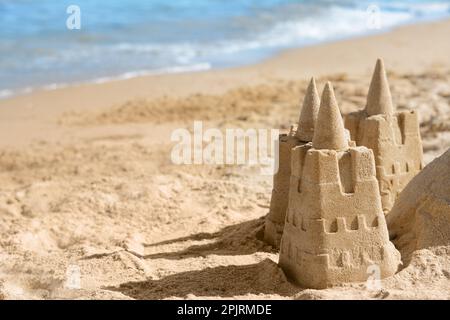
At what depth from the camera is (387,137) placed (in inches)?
296

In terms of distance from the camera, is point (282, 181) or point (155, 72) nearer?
point (282, 181)

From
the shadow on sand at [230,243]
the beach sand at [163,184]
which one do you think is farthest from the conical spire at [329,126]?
the shadow on sand at [230,243]

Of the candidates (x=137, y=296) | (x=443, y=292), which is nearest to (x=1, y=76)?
(x=137, y=296)

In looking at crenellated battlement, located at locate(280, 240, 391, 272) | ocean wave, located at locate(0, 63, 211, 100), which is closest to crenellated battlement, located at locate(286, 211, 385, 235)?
crenellated battlement, located at locate(280, 240, 391, 272)

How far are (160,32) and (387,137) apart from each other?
50.3 ft

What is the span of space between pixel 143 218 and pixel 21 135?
5082 millimetres

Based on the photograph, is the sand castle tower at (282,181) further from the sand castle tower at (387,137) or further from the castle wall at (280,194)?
the sand castle tower at (387,137)

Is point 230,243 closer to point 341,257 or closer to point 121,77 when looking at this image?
point 341,257

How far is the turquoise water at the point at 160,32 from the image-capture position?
17.3m

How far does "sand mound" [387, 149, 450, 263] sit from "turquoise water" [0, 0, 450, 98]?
10527 mm

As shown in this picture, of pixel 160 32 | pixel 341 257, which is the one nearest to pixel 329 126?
pixel 341 257

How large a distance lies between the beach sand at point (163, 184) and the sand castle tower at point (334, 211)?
0.19 m

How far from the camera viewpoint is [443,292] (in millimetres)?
5781

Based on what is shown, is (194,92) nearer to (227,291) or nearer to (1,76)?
(1,76)
